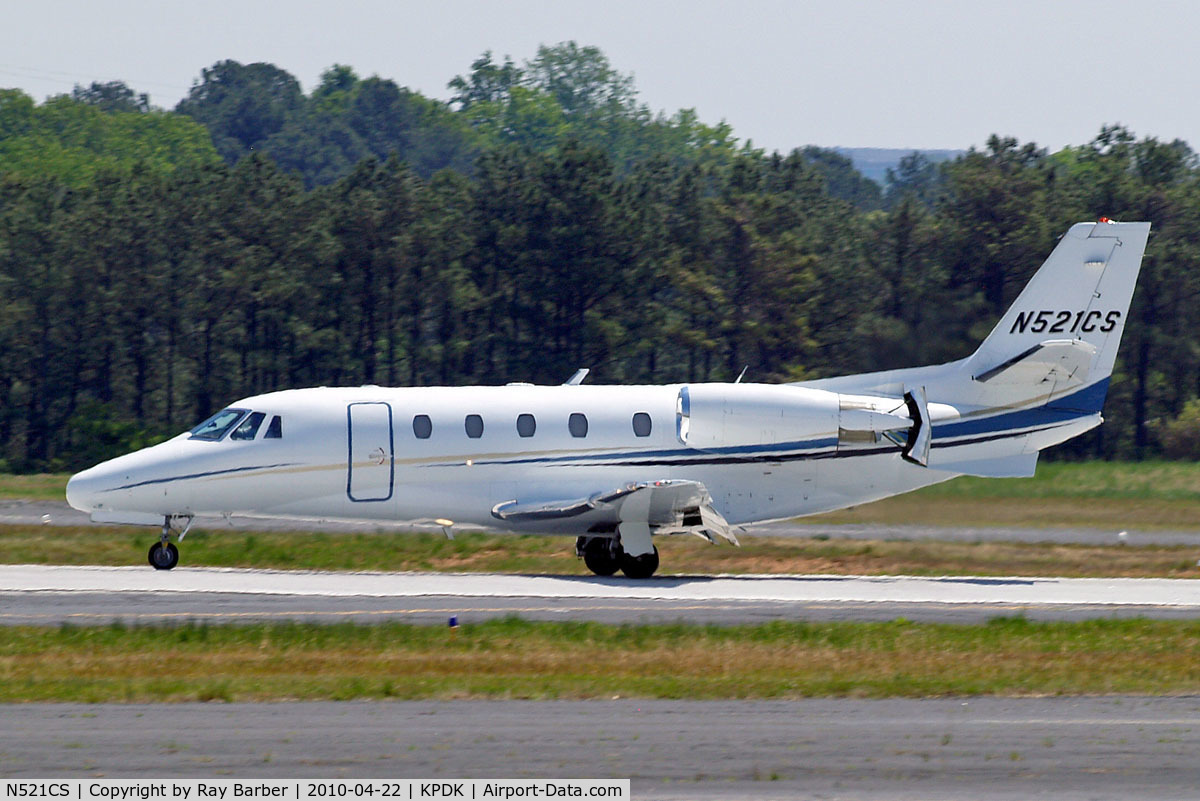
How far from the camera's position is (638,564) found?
2464cm

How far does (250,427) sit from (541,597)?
19.3 feet

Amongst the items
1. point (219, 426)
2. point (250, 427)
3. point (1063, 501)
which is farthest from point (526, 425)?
point (1063, 501)

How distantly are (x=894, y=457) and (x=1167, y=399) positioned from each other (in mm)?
25883

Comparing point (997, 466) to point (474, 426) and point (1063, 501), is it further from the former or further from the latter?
point (1063, 501)

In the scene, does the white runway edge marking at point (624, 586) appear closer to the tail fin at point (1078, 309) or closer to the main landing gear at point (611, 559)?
the main landing gear at point (611, 559)

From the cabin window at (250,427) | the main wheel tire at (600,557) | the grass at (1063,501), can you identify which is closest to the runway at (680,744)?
the main wheel tire at (600,557)

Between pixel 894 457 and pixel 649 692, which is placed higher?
pixel 894 457

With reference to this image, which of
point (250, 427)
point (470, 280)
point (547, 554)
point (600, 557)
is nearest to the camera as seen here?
point (250, 427)

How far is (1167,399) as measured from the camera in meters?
47.8

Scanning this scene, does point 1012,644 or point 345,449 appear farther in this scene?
point 345,449

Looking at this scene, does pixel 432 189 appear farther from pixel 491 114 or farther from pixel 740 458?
pixel 491 114

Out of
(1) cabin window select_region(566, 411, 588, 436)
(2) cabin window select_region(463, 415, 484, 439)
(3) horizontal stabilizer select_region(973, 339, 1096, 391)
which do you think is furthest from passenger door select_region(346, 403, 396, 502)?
(3) horizontal stabilizer select_region(973, 339, 1096, 391)

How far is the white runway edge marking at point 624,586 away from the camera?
22.3 metres

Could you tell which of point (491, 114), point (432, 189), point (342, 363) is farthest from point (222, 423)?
point (491, 114)
